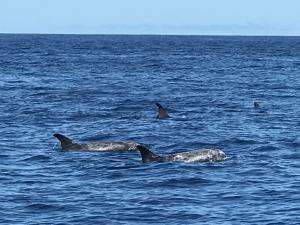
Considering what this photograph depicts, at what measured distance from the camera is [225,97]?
5694 cm

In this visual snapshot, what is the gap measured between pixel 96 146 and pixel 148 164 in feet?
13.8

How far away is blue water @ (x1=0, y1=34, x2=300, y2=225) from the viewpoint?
22781mm

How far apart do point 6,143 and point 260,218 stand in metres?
15.1

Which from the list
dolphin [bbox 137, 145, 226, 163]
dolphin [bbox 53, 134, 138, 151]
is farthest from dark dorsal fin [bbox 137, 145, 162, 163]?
dolphin [bbox 53, 134, 138, 151]

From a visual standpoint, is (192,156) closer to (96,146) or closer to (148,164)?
(148,164)

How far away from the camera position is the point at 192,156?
30.6 metres

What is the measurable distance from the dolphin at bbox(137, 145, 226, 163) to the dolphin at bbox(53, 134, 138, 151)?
2.93 m

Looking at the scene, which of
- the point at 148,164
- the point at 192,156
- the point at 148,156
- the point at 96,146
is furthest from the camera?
the point at 96,146

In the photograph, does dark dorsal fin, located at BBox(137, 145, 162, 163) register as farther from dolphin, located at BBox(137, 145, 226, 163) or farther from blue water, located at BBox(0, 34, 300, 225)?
blue water, located at BBox(0, 34, 300, 225)

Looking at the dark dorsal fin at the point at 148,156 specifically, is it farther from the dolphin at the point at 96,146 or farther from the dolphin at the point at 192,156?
the dolphin at the point at 96,146

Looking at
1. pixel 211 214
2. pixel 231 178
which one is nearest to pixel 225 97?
pixel 231 178

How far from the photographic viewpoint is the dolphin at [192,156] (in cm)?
3005

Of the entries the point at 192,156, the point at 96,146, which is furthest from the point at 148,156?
the point at 96,146

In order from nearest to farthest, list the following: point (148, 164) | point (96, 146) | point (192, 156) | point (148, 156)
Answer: point (148, 164)
point (148, 156)
point (192, 156)
point (96, 146)
